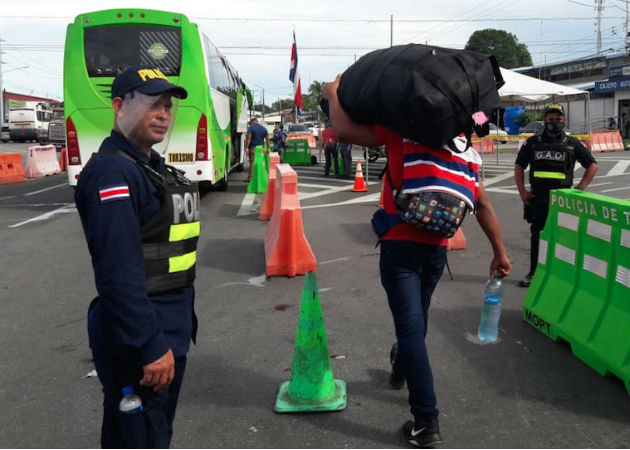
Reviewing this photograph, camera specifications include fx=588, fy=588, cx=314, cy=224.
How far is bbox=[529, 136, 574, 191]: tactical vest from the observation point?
5.77 metres

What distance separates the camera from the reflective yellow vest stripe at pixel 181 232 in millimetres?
2154

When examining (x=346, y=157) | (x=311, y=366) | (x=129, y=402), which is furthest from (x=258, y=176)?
(x=129, y=402)

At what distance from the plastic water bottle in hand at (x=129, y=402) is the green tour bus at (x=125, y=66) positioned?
9.48 m

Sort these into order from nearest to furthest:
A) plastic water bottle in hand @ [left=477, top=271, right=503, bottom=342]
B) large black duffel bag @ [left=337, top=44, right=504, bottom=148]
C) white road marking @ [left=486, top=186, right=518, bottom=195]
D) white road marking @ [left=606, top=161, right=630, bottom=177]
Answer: large black duffel bag @ [left=337, top=44, right=504, bottom=148], plastic water bottle in hand @ [left=477, top=271, right=503, bottom=342], white road marking @ [left=486, top=186, right=518, bottom=195], white road marking @ [left=606, top=161, right=630, bottom=177]

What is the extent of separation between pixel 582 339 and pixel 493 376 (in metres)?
0.73

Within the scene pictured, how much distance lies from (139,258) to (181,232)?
0.23 m

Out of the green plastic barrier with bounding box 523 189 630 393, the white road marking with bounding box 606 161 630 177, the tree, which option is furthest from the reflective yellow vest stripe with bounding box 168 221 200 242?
the tree

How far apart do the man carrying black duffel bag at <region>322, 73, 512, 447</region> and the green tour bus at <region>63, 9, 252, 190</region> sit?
344 inches

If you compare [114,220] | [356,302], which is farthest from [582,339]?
[114,220]

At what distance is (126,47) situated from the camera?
37.6 feet

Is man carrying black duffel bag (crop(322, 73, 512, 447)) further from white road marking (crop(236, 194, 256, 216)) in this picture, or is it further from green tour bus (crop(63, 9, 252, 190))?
green tour bus (crop(63, 9, 252, 190))

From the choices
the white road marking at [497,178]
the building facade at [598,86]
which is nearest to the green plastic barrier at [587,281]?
the white road marking at [497,178]

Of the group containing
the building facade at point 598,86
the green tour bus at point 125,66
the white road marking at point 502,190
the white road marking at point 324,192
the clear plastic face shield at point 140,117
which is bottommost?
the white road marking at point 324,192

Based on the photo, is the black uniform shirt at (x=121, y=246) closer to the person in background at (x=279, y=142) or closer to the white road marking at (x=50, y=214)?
the white road marking at (x=50, y=214)
